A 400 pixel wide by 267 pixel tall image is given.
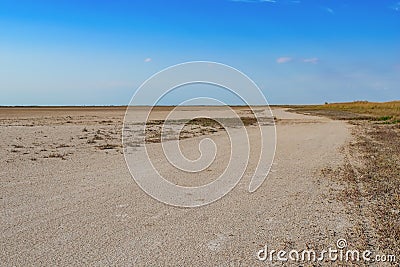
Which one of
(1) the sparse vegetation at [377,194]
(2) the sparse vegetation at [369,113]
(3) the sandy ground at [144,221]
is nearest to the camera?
(3) the sandy ground at [144,221]

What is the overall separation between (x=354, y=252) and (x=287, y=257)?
0.83 metres

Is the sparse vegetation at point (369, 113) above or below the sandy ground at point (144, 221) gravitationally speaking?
above

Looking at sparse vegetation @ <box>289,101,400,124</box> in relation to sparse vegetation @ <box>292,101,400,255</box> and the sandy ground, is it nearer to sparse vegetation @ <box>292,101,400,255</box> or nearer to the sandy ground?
sparse vegetation @ <box>292,101,400,255</box>

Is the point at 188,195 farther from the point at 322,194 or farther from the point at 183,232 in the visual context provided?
the point at 322,194

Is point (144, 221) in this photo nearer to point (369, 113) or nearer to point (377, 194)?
point (377, 194)

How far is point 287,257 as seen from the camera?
4383 mm

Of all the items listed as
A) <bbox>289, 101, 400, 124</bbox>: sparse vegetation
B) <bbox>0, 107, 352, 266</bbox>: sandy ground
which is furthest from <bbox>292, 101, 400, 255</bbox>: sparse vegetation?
<bbox>289, 101, 400, 124</bbox>: sparse vegetation

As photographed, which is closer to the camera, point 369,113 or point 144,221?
point 144,221

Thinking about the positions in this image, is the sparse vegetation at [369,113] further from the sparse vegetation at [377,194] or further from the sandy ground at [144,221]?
the sandy ground at [144,221]

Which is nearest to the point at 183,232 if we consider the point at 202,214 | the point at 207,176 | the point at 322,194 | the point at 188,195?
the point at 202,214

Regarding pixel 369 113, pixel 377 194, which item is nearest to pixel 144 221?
pixel 377 194

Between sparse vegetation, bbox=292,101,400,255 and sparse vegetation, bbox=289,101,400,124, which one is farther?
sparse vegetation, bbox=289,101,400,124

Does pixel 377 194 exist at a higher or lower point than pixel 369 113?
lower

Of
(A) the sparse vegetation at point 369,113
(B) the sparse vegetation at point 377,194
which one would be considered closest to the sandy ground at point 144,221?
(B) the sparse vegetation at point 377,194
